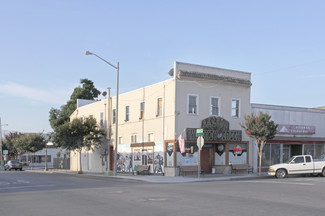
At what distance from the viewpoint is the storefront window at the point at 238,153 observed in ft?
105

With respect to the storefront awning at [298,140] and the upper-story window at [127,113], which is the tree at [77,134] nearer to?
the upper-story window at [127,113]

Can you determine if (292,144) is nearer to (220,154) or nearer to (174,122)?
(220,154)

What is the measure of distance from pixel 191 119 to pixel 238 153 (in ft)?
17.7

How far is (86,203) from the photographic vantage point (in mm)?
12953

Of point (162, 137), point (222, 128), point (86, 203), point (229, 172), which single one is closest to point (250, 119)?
point (222, 128)

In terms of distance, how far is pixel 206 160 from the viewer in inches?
1270

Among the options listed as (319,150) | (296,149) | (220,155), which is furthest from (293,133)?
(220,155)

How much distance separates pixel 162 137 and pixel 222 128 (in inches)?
192

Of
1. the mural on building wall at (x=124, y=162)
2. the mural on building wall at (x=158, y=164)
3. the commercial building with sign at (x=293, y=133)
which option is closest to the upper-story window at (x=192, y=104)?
the mural on building wall at (x=158, y=164)

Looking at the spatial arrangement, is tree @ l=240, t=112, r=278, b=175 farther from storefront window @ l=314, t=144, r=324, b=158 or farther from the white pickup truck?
storefront window @ l=314, t=144, r=324, b=158

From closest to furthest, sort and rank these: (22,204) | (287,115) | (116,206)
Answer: (116,206)
(22,204)
(287,115)

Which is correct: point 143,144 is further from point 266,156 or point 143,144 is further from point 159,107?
point 266,156

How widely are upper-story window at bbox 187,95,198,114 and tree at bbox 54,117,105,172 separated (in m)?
14.4

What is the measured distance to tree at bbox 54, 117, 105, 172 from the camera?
39.9 meters
